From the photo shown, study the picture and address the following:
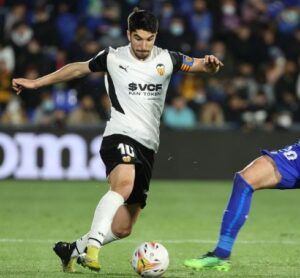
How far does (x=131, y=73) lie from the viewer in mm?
7434

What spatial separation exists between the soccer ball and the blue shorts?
3.34ft

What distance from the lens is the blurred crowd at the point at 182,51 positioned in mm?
17312

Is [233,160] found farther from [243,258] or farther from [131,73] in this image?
[131,73]

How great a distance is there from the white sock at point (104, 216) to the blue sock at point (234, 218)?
0.79m

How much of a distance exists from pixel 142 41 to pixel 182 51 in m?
10.7

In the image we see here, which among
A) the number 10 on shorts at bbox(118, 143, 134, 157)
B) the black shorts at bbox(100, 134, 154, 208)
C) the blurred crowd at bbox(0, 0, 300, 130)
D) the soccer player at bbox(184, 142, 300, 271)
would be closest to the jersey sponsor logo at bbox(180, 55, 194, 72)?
the black shorts at bbox(100, 134, 154, 208)

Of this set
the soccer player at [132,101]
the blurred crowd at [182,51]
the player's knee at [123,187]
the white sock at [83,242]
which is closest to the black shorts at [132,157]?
the soccer player at [132,101]

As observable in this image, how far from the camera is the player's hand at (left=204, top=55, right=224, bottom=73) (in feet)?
24.3

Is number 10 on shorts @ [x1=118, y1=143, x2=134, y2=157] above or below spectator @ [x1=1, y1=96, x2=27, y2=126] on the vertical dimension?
above

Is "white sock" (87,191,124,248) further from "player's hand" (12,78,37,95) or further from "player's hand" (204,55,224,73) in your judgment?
"player's hand" (204,55,224,73)

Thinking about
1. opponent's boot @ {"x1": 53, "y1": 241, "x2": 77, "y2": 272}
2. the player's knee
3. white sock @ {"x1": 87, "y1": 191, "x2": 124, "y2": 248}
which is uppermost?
the player's knee

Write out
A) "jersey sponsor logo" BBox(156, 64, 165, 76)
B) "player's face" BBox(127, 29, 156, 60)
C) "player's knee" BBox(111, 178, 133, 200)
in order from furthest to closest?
"jersey sponsor logo" BBox(156, 64, 165, 76), "player's face" BBox(127, 29, 156, 60), "player's knee" BBox(111, 178, 133, 200)

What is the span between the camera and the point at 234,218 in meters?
7.12

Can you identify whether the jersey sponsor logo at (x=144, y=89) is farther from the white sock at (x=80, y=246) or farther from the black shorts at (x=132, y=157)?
the white sock at (x=80, y=246)
